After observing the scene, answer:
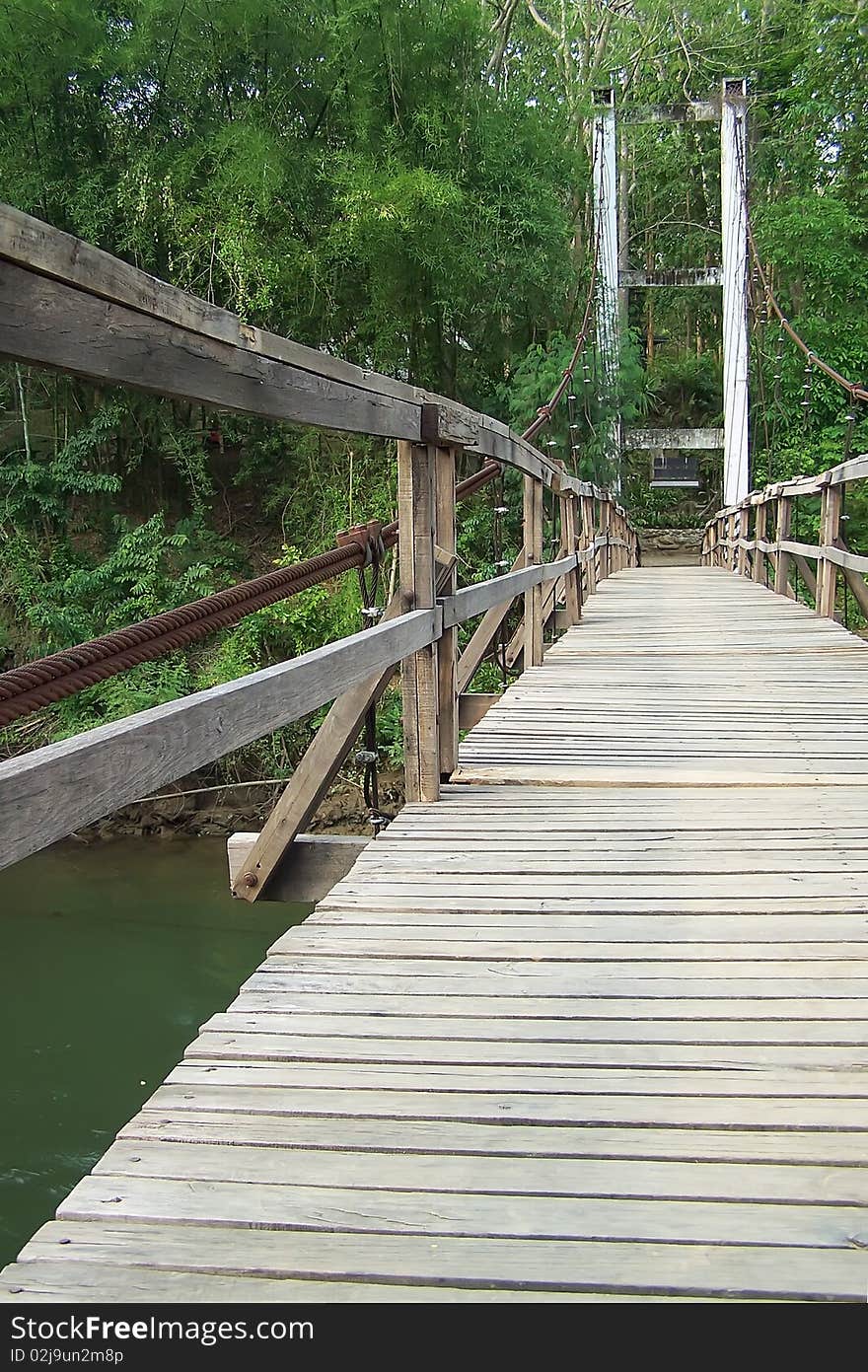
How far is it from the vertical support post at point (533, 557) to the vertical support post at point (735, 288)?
698 cm

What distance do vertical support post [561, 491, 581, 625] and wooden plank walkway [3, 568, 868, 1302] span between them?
11.4 feet

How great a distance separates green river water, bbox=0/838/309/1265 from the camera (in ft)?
14.0

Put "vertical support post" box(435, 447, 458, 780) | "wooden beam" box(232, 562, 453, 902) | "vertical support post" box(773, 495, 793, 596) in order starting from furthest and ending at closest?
"vertical support post" box(773, 495, 793, 596), "vertical support post" box(435, 447, 458, 780), "wooden beam" box(232, 562, 453, 902)

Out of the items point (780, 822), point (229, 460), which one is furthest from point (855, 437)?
point (780, 822)

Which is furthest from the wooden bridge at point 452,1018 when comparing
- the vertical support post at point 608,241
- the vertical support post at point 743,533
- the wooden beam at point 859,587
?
the vertical support post at point 608,241

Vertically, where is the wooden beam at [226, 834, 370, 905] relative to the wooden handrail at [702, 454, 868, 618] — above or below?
below

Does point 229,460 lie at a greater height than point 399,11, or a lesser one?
lesser

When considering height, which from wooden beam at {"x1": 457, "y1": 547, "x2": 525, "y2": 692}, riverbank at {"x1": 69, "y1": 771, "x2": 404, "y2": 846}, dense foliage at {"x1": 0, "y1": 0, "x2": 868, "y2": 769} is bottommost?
riverbank at {"x1": 69, "y1": 771, "x2": 404, "y2": 846}

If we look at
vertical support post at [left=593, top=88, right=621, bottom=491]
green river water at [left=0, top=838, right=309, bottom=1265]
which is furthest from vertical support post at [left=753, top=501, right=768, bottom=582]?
A: green river water at [left=0, top=838, right=309, bottom=1265]

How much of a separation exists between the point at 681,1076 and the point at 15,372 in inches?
343

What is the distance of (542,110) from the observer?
9281 mm

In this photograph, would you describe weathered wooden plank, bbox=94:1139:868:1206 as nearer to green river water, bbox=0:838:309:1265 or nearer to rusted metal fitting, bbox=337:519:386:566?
rusted metal fitting, bbox=337:519:386:566
